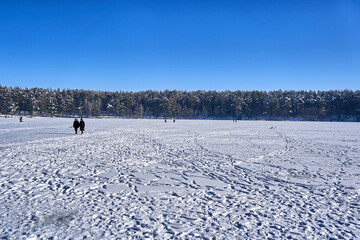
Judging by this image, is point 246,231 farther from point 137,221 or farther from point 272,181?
point 272,181

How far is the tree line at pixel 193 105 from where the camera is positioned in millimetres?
92000

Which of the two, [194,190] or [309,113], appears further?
[309,113]

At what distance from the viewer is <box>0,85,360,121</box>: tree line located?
3622 inches

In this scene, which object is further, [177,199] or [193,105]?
[193,105]

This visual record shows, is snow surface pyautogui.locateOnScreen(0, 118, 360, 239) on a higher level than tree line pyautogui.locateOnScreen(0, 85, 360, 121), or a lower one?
lower

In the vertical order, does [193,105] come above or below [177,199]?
above

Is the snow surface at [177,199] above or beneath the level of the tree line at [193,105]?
beneath

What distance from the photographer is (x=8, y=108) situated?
280 feet

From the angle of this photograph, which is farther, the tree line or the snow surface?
the tree line

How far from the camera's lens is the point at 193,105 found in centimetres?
10894

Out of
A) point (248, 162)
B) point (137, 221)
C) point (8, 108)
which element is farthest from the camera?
point (8, 108)

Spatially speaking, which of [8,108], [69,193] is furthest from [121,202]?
[8,108]

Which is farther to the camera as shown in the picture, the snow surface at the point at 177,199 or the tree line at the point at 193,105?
the tree line at the point at 193,105

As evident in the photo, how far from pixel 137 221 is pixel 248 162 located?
6546mm
